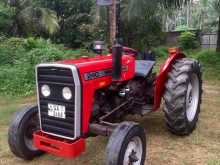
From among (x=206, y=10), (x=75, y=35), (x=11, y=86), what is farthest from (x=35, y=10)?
(x=206, y=10)

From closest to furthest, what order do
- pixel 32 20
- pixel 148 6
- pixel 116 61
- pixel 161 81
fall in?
pixel 116 61 < pixel 161 81 < pixel 148 6 < pixel 32 20

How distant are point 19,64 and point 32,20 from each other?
9.76 meters

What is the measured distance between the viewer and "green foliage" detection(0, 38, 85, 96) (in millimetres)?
10141

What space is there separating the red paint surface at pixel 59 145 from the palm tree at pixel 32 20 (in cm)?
1606

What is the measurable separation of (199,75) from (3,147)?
3357mm

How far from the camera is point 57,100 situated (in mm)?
4605

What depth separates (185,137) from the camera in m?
6.01

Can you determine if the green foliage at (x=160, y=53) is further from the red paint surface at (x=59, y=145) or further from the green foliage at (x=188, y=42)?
the red paint surface at (x=59, y=145)

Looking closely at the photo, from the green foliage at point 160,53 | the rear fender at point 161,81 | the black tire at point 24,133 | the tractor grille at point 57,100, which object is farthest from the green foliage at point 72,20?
the tractor grille at point 57,100

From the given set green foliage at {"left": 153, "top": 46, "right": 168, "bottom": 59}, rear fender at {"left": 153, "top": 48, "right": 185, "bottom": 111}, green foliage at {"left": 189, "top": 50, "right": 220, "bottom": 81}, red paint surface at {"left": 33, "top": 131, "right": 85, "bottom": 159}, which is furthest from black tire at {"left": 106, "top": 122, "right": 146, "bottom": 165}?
green foliage at {"left": 153, "top": 46, "right": 168, "bottom": 59}

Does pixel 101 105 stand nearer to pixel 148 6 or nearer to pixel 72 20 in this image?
pixel 148 6

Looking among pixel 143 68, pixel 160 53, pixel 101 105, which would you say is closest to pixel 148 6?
pixel 160 53

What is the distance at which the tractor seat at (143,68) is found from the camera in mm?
6109

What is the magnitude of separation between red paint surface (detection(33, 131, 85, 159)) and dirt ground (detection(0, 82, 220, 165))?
1.99 ft
